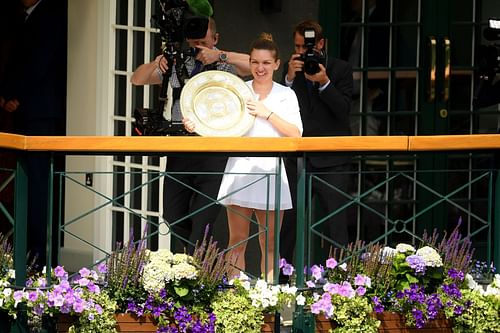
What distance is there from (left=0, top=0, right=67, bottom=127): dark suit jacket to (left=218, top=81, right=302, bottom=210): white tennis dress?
5.86ft

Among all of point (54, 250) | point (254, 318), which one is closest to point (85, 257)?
point (54, 250)

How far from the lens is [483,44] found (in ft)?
27.9

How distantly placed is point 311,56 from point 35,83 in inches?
74.9

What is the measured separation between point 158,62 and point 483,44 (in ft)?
8.74

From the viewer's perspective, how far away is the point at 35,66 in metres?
7.84

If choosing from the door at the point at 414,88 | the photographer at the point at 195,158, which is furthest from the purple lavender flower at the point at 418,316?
the door at the point at 414,88

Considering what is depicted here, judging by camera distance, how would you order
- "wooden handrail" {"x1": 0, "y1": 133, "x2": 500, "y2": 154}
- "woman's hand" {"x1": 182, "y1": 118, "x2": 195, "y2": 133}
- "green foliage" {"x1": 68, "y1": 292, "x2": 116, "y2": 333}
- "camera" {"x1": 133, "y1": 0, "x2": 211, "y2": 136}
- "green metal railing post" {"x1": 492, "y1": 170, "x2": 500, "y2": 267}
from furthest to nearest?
1. "camera" {"x1": 133, "y1": 0, "x2": 211, "y2": 136}
2. "woman's hand" {"x1": 182, "y1": 118, "x2": 195, "y2": 133}
3. "green metal railing post" {"x1": 492, "y1": 170, "x2": 500, "y2": 267}
4. "wooden handrail" {"x1": 0, "y1": 133, "x2": 500, "y2": 154}
5. "green foliage" {"x1": 68, "y1": 292, "x2": 116, "y2": 333}

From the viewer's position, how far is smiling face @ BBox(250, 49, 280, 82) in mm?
6496

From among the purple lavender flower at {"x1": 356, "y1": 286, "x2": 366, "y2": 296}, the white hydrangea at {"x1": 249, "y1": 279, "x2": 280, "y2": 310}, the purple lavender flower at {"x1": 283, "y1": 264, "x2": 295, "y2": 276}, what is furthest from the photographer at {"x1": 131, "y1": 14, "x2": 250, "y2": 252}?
Result: the purple lavender flower at {"x1": 356, "y1": 286, "x2": 366, "y2": 296}

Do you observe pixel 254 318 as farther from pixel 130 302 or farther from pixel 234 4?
pixel 234 4

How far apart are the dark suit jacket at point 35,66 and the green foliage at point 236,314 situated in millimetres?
2589

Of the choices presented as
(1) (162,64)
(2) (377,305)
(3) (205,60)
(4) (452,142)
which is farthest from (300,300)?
(1) (162,64)

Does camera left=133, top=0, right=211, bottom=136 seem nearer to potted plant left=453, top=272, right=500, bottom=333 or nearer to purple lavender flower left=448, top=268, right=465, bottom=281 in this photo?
purple lavender flower left=448, top=268, right=465, bottom=281

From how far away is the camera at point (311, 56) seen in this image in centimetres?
693
